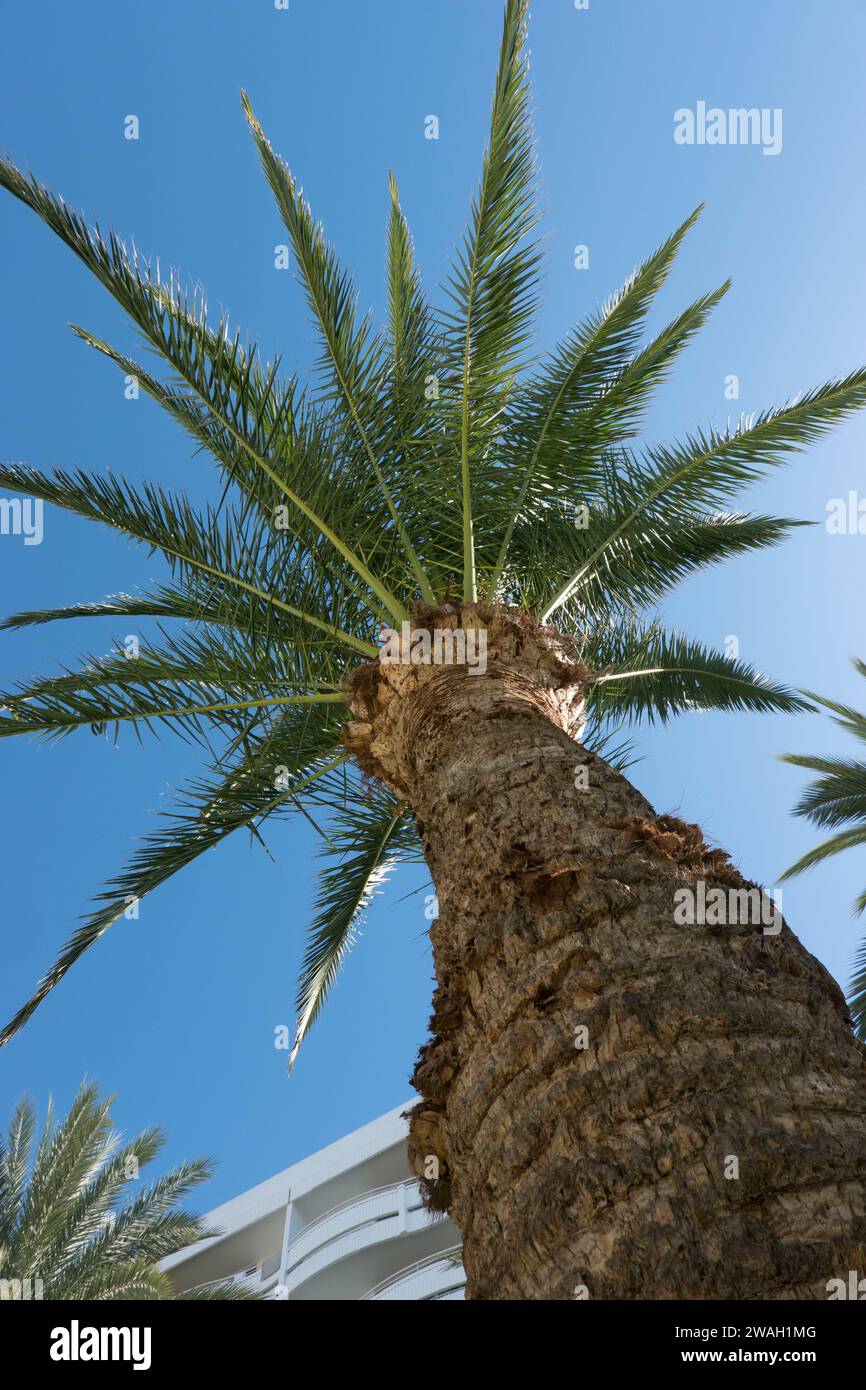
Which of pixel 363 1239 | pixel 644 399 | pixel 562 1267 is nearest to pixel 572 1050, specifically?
pixel 562 1267

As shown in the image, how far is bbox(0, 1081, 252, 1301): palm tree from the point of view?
12.3m

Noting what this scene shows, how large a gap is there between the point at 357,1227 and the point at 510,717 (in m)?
21.6

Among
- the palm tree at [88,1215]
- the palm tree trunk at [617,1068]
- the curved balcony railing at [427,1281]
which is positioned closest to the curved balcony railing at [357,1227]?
the curved balcony railing at [427,1281]

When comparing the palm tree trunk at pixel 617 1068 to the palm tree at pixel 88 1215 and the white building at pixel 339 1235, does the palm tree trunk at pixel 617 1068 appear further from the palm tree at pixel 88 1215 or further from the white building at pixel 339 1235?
the white building at pixel 339 1235

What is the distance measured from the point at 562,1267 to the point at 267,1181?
30.2 metres

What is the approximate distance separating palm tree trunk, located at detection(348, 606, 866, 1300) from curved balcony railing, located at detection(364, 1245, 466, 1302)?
59.8 feet

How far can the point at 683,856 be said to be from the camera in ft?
10.3

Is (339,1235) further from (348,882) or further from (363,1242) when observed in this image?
(348,882)

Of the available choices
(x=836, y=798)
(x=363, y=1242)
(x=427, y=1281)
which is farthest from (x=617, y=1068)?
(x=363, y=1242)

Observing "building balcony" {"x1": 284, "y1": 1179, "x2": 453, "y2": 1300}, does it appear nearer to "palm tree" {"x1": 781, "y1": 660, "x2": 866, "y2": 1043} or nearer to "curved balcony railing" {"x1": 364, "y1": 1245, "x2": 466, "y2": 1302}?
"curved balcony railing" {"x1": 364, "y1": 1245, "x2": 466, "y2": 1302}

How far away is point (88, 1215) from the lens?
1353 cm

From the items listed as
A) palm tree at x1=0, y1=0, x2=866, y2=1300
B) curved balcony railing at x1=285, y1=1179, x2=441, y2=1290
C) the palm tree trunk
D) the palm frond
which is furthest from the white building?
the palm tree trunk
